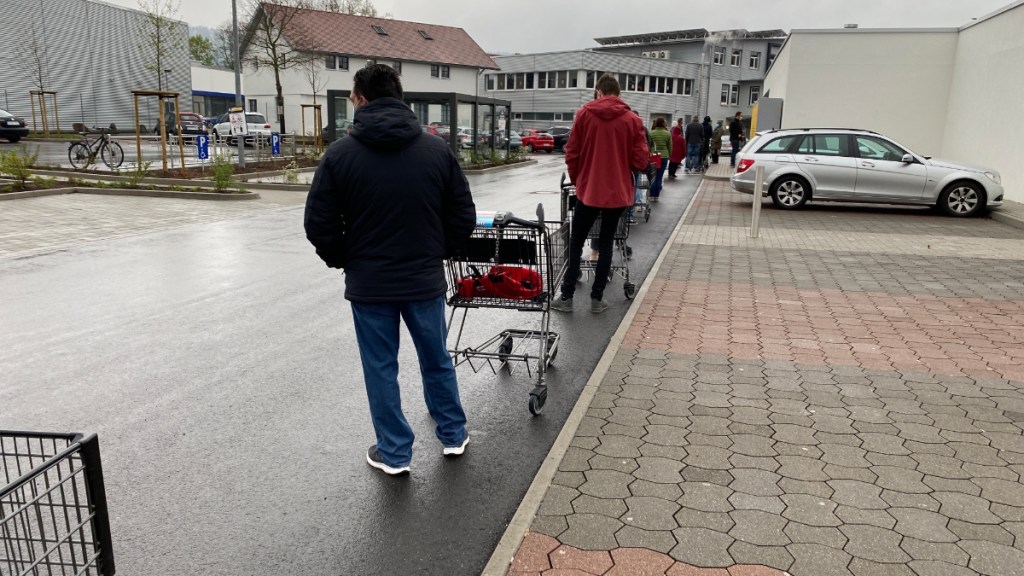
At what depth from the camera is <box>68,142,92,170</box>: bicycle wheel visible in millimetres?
22250

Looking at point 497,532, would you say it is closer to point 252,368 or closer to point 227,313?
point 252,368

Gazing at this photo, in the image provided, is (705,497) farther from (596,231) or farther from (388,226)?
(596,231)

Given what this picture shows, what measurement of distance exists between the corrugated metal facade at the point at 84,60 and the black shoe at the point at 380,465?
150 feet

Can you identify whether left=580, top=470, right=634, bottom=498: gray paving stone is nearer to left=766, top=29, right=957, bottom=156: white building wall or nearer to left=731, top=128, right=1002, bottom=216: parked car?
left=731, top=128, right=1002, bottom=216: parked car

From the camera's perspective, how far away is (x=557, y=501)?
364 centimetres

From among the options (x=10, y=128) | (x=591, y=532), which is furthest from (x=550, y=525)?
(x=10, y=128)

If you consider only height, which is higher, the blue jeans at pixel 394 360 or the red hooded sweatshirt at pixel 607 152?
the red hooded sweatshirt at pixel 607 152

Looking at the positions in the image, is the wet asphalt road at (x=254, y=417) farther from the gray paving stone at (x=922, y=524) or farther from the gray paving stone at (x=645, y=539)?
the gray paving stone at (x=922, y=524)

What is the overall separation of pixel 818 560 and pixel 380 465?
6.89ft

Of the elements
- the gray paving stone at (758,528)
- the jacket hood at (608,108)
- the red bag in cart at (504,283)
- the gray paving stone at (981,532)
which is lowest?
the gray paving stone at (758,528)

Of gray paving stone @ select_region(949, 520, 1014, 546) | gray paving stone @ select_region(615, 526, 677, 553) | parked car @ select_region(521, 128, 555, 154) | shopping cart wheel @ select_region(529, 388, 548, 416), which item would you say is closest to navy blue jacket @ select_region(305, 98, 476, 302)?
shopping cart wheel @ select_region(529, 388, 548, 416)

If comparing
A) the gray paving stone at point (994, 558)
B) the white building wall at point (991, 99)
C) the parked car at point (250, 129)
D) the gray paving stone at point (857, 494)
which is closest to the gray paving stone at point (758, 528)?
the gray paving stone at point (857, 494)

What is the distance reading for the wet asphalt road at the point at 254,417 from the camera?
337 cm

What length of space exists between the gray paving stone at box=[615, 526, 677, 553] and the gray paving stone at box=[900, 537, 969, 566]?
0.95 meters
